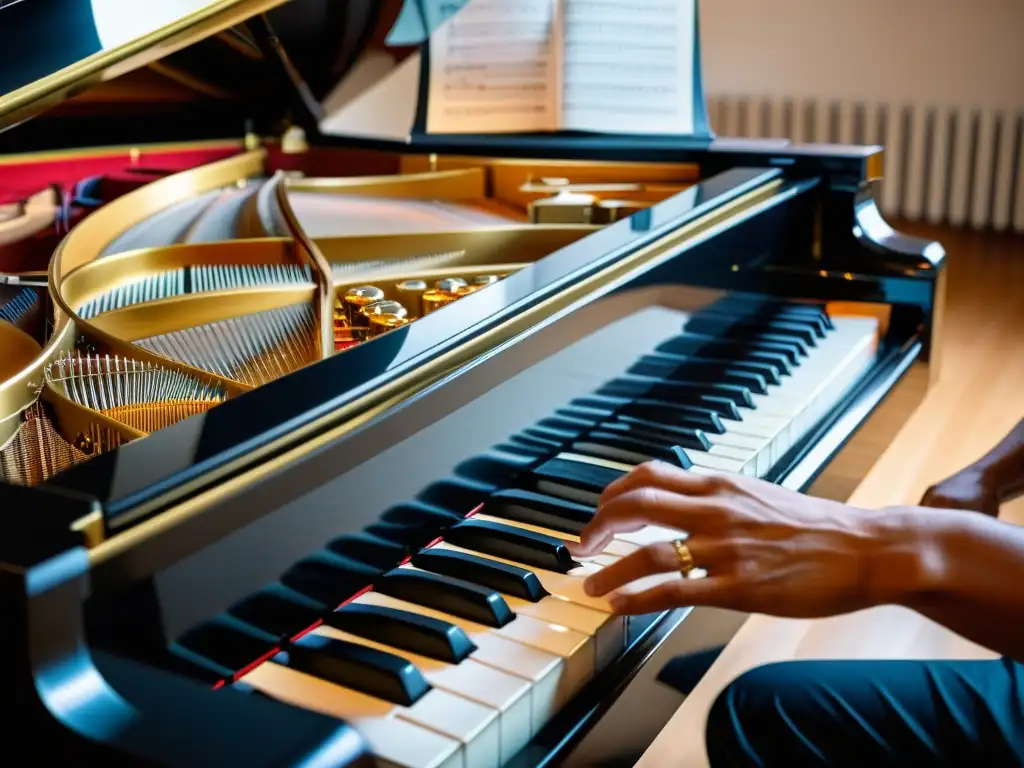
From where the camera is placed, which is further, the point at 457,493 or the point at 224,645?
the point at 457,493

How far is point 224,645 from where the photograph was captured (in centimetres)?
98

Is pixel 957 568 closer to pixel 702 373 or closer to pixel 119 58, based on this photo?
pixel 702 373

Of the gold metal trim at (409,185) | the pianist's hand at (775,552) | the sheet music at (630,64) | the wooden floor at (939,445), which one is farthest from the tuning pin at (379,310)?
the wooden floor at (939,445)

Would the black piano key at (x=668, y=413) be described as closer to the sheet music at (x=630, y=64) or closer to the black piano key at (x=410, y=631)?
the black piano key at (x=410, y=631)

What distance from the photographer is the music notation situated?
2.36 meters

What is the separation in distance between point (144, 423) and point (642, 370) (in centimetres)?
77

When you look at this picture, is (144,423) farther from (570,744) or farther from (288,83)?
(288,83)

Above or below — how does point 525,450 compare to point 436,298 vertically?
below

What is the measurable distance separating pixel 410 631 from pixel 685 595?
27cm

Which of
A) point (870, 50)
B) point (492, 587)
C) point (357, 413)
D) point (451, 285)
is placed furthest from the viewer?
point (870, 50)

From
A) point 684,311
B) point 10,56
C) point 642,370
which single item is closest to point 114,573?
point 10,56

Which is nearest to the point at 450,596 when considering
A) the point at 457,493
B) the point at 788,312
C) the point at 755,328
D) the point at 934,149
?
the point at 457,493

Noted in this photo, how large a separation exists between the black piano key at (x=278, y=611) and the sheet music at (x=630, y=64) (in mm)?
1631

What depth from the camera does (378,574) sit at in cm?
115
